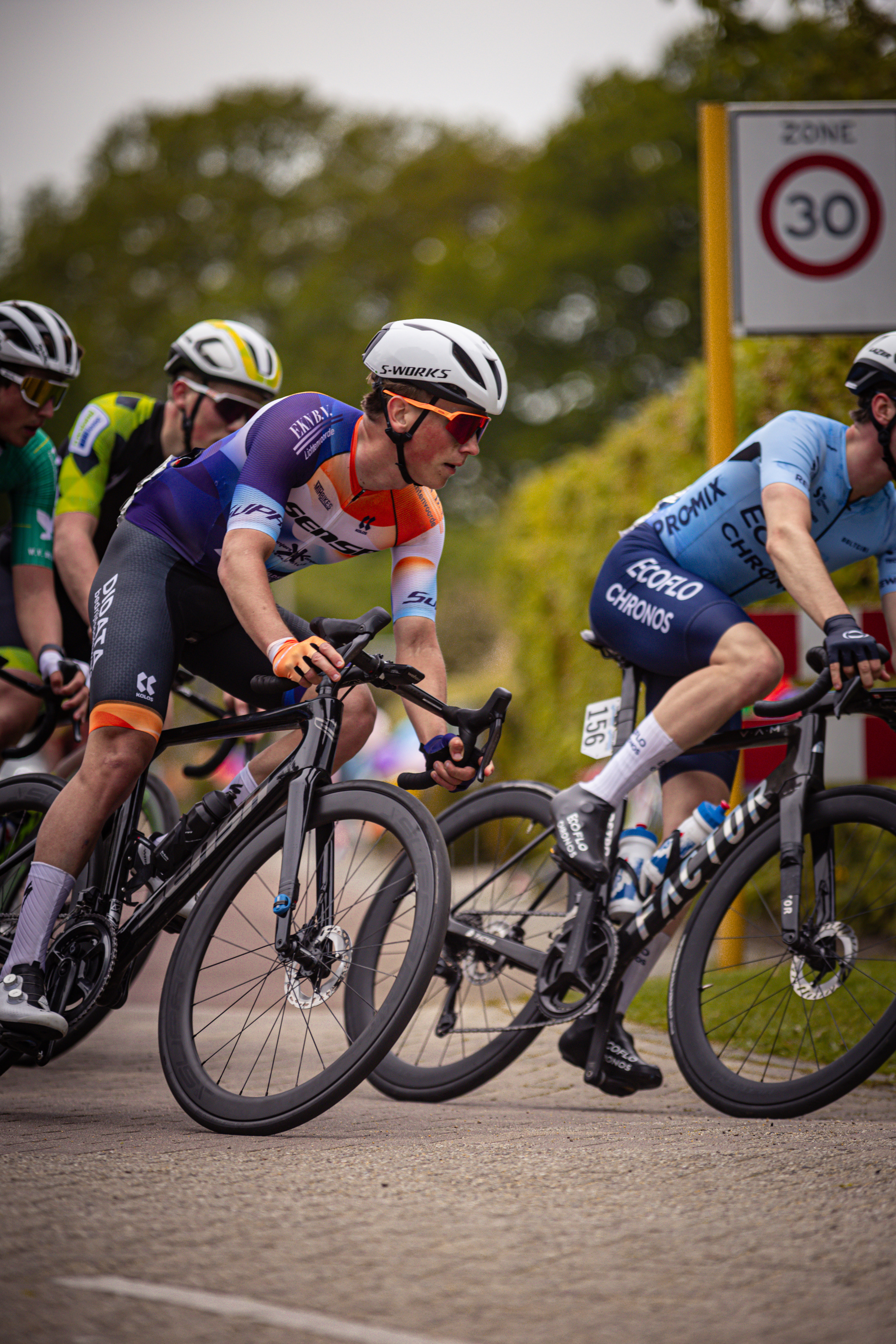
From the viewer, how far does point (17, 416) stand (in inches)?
194

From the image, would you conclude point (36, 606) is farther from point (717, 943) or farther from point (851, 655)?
point (851, 655)

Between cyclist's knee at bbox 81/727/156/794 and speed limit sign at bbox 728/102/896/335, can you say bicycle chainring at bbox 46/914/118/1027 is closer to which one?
cyclist's knee at bbox 81/727/156/794

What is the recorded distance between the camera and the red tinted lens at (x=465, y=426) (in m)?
3.78

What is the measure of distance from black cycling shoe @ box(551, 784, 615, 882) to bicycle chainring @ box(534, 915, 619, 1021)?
175 mm

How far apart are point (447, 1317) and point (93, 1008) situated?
81.1 inches

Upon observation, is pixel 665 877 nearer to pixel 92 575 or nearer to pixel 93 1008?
pixel 93 1008

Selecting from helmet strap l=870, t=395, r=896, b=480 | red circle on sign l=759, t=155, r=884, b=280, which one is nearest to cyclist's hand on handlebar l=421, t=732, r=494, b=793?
helmet strap l=870, t=395, r=896, b=480

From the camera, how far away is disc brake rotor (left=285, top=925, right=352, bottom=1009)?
11.4 feet

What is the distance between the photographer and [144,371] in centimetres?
3894

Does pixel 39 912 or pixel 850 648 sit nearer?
pixel 850 648

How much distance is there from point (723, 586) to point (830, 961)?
4.04 ft

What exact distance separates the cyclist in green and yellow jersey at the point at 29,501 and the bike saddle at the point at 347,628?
1.46m

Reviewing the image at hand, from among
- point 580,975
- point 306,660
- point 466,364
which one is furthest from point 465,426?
point 580,975

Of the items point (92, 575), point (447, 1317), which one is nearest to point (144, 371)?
point (92, 575)
